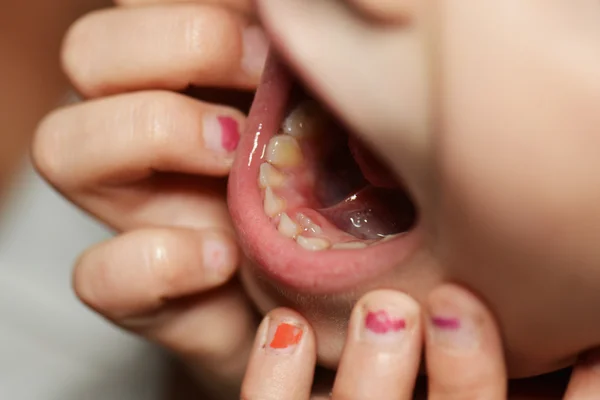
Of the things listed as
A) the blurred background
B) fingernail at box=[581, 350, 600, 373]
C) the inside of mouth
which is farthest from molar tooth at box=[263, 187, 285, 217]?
the blurred background

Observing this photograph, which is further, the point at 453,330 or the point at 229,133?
the point at 229,133

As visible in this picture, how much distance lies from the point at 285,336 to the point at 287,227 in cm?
8

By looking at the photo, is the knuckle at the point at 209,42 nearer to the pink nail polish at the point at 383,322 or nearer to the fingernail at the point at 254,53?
the fingernail at the point at 254,53

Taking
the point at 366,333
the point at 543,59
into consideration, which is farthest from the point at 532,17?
the point at 366,333

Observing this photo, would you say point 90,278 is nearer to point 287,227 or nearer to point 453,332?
point 287,227

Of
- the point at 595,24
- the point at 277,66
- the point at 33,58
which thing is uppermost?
the point at 595,24

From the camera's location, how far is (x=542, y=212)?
39 cm


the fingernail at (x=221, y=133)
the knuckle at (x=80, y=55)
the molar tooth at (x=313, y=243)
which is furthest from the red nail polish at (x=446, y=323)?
the knuckle at (x=80, y=55)

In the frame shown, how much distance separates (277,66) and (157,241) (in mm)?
166

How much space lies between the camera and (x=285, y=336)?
546 millimetres

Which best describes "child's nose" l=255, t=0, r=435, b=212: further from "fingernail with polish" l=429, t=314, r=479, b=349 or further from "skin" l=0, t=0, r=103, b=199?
"skin" l=0, t=0, r=103, b=199

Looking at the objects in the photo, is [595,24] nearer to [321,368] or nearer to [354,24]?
[354,24]

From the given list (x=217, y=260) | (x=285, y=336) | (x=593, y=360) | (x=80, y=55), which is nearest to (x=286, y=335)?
(x=285, y=336)

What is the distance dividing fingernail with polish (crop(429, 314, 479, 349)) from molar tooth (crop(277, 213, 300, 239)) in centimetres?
13
